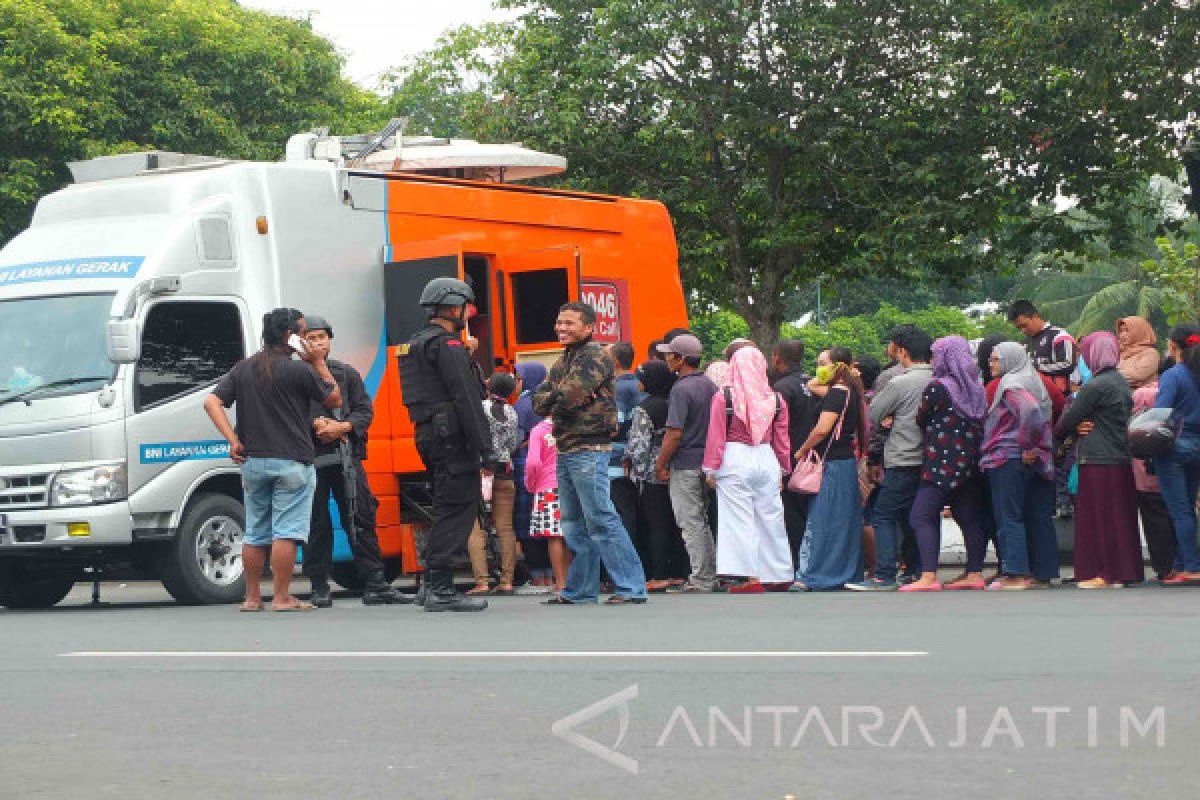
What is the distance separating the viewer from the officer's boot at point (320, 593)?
1223 cm

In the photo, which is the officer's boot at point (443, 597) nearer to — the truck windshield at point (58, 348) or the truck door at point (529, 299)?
the truck windshield at point (58, 348)

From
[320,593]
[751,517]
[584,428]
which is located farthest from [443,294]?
[751,517]

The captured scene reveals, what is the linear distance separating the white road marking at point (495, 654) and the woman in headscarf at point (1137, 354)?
531 cm

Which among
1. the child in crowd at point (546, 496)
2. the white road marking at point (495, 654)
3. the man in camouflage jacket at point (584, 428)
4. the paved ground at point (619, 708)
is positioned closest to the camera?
the paved ground at point (619, 708)

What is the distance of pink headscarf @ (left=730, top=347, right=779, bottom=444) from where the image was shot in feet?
42.4

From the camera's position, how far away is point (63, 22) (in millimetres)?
29578

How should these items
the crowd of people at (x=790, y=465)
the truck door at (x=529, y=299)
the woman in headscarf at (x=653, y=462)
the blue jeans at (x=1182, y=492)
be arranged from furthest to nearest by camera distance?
the truck door at (x=529, y=299), the woman in headscarf at (x=653, y=462), the blue jeans at (x=1182, y=492), the crowd of people at (x=790, y=465)

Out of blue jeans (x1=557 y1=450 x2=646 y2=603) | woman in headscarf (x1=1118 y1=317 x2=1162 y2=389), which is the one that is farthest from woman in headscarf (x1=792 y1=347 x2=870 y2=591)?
blue jeans (x1=557 y1=450 x2=646 y2=603)

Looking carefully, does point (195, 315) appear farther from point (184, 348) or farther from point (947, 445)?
point (947, 445)

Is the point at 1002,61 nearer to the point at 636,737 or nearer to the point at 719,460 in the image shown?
the point at 719,460

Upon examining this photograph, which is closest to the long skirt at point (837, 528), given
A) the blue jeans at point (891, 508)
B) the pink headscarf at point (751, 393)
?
the blue jeans at point (891, 508)

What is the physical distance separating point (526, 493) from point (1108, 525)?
158 inches

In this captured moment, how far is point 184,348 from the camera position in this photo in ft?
42.0

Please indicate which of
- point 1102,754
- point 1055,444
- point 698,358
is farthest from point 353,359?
point 1102,754
